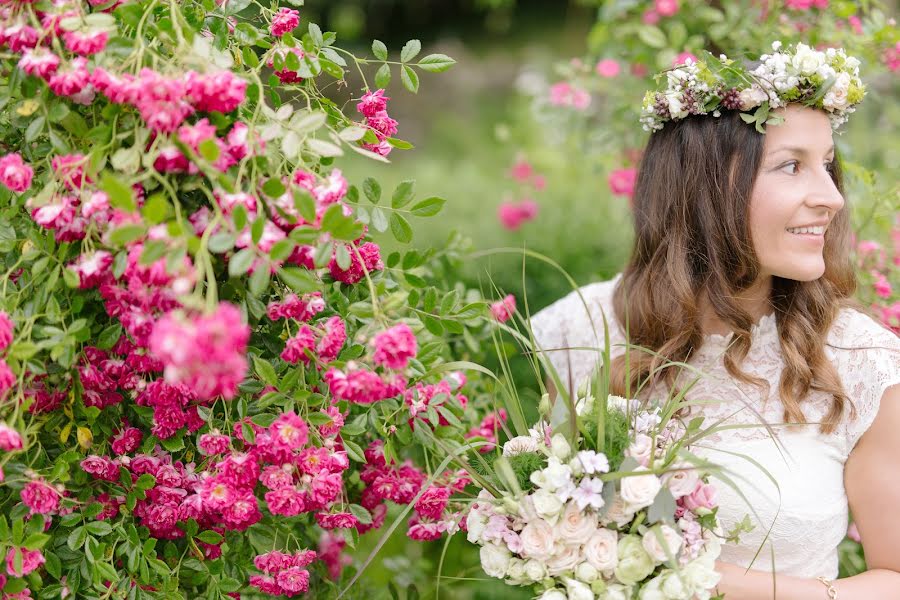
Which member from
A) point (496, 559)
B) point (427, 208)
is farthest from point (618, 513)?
point (427, 208)

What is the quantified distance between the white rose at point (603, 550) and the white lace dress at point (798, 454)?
483 mm

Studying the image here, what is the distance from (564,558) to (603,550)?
0.07m

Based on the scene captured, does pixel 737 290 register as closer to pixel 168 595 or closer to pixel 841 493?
pixel 841 493

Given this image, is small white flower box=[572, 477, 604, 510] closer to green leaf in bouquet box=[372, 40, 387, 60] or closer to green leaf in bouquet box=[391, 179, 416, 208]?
green leaf in bouquet box=[391, 179, 416, 208]

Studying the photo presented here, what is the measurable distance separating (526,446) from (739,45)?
182 cm

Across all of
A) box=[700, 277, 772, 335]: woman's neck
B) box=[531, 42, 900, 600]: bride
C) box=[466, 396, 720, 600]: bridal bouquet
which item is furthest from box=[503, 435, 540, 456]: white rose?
box=[700, 277, 772, 335]: woman's neck

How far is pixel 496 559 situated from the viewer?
4.90 ft

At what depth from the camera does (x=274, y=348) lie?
1481 mm

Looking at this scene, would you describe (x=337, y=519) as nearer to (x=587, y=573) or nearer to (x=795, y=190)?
(x=587, y=573)

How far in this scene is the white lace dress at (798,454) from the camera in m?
1.88

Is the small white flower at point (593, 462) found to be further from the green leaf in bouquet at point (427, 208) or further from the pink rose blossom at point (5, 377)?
the pink rose blossom at point (5, 377)

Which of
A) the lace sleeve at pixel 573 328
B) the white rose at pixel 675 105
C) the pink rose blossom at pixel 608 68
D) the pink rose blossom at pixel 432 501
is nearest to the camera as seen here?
the pink rose blossom at pixel 432 501

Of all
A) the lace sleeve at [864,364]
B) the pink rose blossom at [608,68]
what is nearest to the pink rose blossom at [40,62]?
the lace sleeve at [864,364]

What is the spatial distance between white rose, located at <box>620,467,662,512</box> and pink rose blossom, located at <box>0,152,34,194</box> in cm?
103
